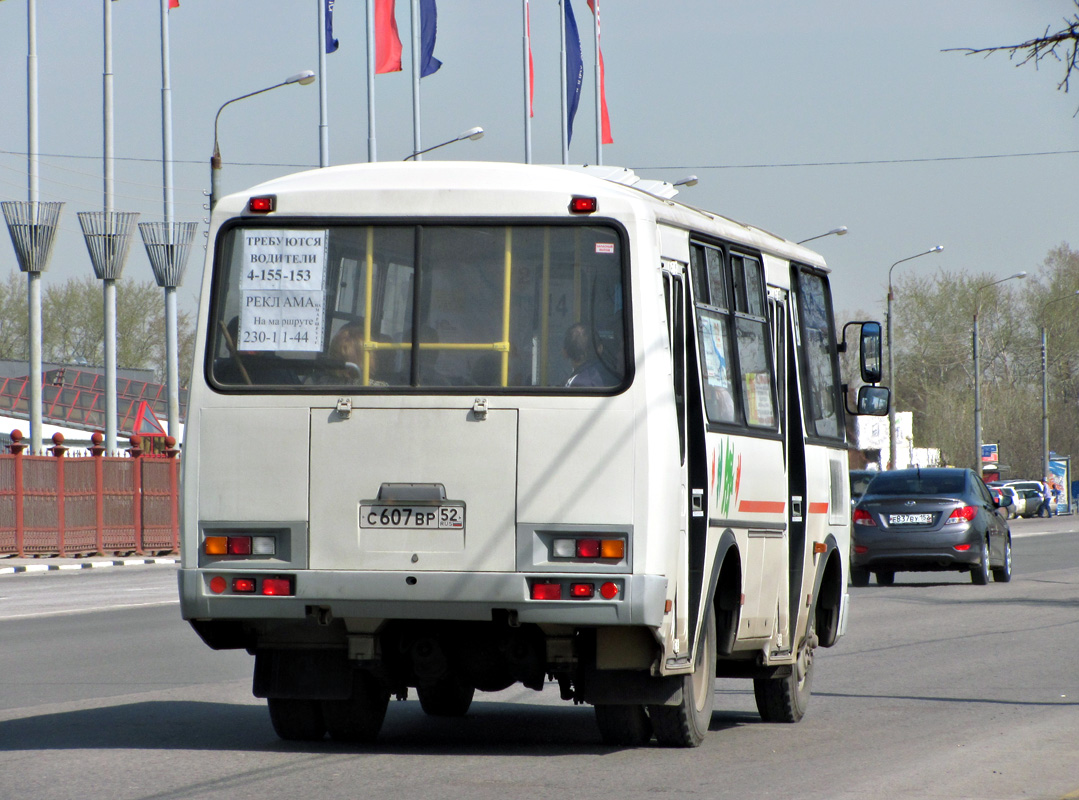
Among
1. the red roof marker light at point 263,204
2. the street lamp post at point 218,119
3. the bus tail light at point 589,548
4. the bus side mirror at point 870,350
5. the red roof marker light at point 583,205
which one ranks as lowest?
the bus tail light at point 589,548

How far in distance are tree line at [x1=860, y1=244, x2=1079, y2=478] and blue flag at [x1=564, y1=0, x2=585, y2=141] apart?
40.0 m

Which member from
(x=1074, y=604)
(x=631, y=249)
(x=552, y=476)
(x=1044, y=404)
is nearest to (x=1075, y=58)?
(x=631, y=249)

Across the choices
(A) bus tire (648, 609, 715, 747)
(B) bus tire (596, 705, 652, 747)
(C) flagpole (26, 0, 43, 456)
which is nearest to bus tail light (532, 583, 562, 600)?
(A) bus tire (648, 609, 715, 747)

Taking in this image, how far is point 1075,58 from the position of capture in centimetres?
837

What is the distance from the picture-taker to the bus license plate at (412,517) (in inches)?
304

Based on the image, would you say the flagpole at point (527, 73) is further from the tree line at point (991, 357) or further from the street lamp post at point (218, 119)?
the tree line at point (991, 357)

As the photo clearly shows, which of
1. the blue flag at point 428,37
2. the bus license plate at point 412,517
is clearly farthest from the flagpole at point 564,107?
the bus license plate at point 412,517

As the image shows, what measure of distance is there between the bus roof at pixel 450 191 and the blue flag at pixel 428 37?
107 feet

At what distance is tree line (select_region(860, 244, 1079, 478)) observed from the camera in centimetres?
8288

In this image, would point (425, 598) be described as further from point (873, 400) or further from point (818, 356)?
point (873, 400)

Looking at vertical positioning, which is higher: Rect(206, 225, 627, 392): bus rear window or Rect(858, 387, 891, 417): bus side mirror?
Rect(206, 225, 627, 392): bus rear window

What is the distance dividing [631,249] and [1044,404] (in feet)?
211

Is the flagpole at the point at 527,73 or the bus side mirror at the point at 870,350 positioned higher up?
the flagpole at the point at 527,73

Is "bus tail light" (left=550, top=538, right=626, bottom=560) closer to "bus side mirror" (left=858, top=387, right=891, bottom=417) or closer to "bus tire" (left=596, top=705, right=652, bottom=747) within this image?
"bus tire" (left=596, top=705, right=652, bottom=747)
